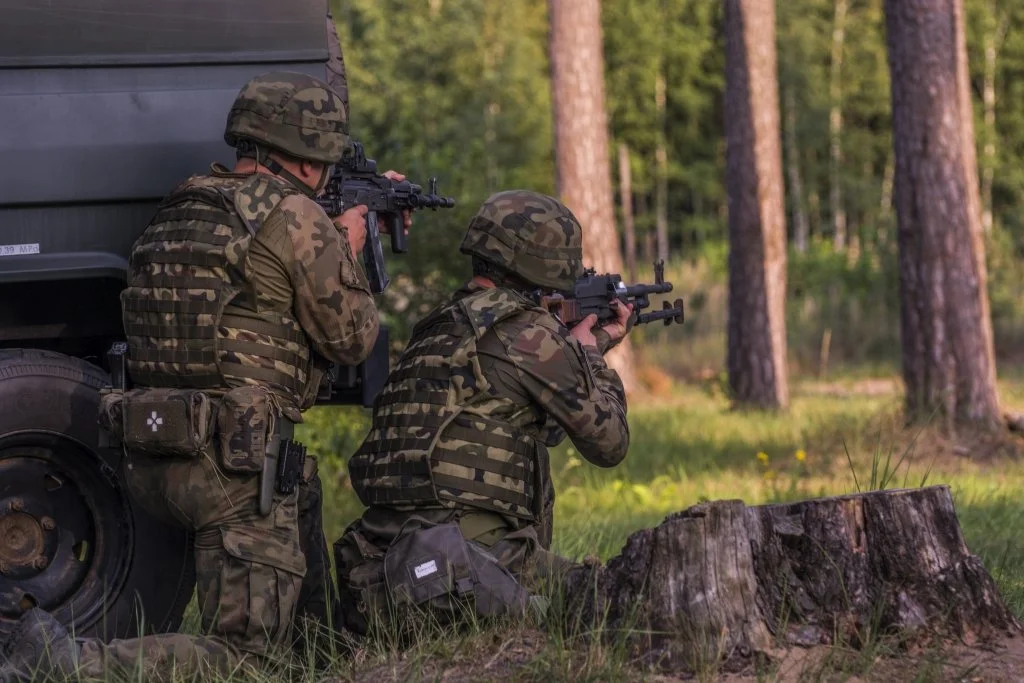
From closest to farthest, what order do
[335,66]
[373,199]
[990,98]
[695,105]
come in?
1. [373,199]
2. [335,66]
3. [990,98]
4. [695,105]

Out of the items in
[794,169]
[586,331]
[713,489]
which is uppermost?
[794,169]

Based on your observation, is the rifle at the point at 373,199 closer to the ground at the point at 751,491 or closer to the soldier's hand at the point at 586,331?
the soldier's hand at the point at 586,331

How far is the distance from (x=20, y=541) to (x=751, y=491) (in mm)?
4571

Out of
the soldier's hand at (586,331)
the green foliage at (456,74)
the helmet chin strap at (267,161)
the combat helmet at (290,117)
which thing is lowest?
the soldier's hand at (586,331)

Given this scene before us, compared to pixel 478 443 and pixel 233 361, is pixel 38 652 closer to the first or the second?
pixel 233 361

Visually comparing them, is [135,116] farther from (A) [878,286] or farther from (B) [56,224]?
(A) [878,286]

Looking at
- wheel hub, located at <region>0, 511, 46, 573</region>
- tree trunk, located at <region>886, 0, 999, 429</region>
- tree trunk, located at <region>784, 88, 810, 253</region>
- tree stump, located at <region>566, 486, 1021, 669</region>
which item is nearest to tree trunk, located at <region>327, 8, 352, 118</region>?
wheel hub, located at <region>0, 511, 46, 573</region>

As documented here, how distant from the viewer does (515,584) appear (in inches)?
178

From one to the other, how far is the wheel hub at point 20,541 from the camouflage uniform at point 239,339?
415 millimetres

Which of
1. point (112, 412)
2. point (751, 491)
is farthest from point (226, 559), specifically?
point (751, 491)

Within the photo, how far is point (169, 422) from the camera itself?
14.1ft

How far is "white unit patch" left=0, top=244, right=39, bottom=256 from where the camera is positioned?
4.59m

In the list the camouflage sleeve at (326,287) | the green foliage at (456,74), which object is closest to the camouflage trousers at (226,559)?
the camouflage sleeve at (326,287)

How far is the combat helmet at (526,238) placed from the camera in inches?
190
